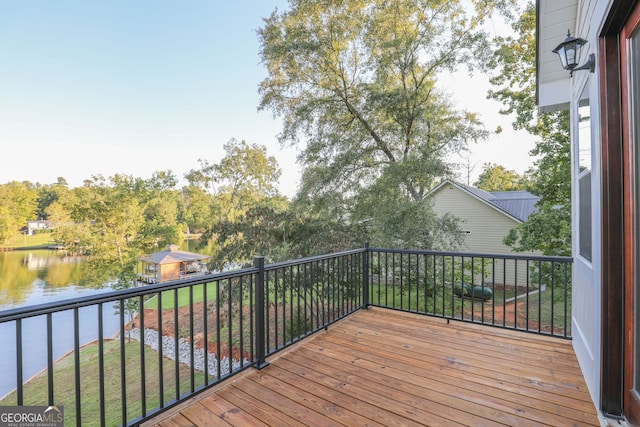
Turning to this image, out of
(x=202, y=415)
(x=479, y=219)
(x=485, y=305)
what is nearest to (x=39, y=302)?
(x=202, y=415)

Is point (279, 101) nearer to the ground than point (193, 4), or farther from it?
nearer to the ground

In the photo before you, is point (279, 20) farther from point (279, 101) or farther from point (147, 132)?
point (147, 132)

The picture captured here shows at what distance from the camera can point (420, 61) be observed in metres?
7.74

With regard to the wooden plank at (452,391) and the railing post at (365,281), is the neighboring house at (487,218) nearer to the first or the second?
the railing post at (365,281)

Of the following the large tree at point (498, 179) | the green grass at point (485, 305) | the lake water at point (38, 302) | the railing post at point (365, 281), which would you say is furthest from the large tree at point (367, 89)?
the large tree at point (498, 179)

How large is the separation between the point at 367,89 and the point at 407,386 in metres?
7.37

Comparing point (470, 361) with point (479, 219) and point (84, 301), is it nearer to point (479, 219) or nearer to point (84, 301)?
point (84, 301)

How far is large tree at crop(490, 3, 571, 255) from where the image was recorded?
25.0 ft

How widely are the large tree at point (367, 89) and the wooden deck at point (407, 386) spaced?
428cm

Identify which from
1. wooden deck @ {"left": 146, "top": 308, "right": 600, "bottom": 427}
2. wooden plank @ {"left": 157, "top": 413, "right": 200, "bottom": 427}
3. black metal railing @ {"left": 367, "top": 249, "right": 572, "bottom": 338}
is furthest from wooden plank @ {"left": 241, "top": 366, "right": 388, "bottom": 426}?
black metal railing @ {"left": 367, "top": 249, "right": 572, "bottom": 338}

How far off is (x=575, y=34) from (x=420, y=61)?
555 cm

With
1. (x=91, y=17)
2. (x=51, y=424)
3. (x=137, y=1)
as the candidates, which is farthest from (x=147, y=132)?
(x=51, y=424)

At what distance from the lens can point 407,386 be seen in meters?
2.21

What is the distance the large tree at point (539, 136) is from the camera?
25.0ft
